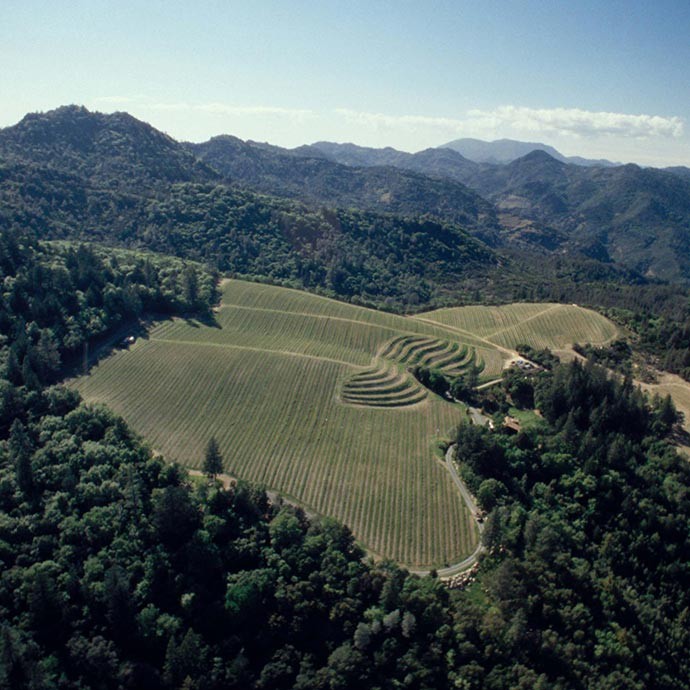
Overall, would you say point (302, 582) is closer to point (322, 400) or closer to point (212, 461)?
point (212, 461)

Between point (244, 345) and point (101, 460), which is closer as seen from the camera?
point (101, 460)

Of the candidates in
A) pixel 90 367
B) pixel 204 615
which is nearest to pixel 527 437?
pixel 204 615

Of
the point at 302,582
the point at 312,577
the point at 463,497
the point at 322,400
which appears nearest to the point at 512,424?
the point at 463,497

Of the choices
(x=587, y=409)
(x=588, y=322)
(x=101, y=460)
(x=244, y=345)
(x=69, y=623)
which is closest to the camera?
(x=69, y=623)

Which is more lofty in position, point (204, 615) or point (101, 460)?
point (101, 460)

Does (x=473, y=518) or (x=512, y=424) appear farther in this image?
(x=512, y=424)

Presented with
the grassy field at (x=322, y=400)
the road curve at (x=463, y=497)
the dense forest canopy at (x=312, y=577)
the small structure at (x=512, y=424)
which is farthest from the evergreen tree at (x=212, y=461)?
the small structure at (x=512, y=424)

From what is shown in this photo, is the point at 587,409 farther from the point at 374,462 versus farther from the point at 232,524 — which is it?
the point at 232,524

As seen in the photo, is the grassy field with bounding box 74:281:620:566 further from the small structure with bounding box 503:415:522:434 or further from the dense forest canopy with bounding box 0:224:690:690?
the small structure with bounding box 503:415:522:434

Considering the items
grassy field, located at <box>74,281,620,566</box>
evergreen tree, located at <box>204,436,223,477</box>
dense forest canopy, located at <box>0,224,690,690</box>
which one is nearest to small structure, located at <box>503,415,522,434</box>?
dense forest canopy, located at <box>0,224,690,690</box>
